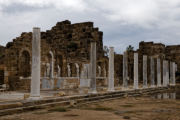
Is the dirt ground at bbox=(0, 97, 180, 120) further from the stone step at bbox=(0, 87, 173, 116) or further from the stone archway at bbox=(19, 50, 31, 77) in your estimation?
the stone archway at bbox=(19, 50, 31, 77)

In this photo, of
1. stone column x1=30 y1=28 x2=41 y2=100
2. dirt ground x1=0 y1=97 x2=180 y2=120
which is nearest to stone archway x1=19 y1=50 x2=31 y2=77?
stone column x1=30 y1=28 x2=41 y2=100

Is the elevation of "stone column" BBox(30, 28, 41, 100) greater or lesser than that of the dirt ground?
greater

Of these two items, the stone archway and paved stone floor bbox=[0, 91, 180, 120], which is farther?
the stone archway

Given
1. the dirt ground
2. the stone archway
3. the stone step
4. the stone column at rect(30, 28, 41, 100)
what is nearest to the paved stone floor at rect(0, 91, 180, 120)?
the dirt ground

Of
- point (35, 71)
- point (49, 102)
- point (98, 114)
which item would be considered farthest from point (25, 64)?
point (98, 114)

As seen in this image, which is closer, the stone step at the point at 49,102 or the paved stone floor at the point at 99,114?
the paved stone floor at the point at 99,114

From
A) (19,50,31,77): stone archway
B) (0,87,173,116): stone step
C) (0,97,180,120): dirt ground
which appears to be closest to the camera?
(0,97,180,120): dirt ground

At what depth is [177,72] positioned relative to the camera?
48.2 m

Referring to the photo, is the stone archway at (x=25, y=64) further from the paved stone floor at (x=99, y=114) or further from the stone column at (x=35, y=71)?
the paved stone floor at (x=99, y=114)

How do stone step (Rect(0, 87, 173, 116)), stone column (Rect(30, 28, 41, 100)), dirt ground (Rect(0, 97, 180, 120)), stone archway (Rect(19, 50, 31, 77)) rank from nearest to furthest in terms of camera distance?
1. dirt ground (Rect(0, 97, 180, 120))
2. stone step (Rect(0, 87, 173, 116))
3. stone column (Rect(30, 28, 41, 100))
4. stone archway (Rect(19, 50, 31, 77))

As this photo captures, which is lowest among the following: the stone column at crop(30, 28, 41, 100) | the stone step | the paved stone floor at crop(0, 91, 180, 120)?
the paved stone floor at crop(0, 91, 180, 120)

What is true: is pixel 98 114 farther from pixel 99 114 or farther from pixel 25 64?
pixel 25 64

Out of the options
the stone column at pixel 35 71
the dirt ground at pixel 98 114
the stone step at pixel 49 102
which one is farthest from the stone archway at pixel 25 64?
the dirt ground at pixel 98 114

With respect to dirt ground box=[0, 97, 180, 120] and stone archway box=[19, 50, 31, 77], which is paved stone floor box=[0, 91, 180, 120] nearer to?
dirt ground box=[0, 97, 180, 120]
